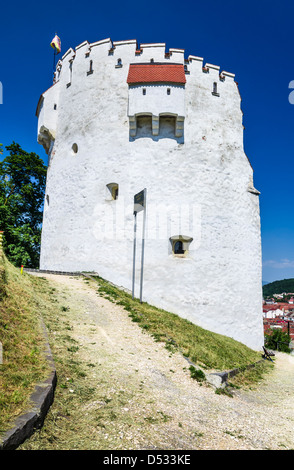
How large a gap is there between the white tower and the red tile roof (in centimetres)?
5

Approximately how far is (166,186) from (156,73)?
5.18 metres

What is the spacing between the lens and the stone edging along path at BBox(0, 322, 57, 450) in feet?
9.17

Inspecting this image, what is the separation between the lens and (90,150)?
1541 centimetres

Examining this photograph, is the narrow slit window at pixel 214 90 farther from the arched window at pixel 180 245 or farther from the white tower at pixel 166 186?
the arched window at pixel 180 245

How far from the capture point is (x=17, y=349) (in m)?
4.42

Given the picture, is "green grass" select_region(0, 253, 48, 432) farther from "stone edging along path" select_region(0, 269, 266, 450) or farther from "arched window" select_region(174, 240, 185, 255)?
"arched window" select_region(174, 240, 185, 255)

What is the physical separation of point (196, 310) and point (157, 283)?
2078mm

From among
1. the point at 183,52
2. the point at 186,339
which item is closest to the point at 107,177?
the point at 183,52

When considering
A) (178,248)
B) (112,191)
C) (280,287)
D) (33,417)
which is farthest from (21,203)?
(280,287)

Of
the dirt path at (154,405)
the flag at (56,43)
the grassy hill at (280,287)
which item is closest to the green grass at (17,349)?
the dirt path at (154,405)

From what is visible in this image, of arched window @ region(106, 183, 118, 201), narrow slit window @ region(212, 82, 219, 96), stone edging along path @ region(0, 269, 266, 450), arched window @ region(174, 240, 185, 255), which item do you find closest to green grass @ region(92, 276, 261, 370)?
stone edging along path @ region(0, 269, 266, 450)

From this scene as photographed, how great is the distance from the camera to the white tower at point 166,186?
14133 millimetres

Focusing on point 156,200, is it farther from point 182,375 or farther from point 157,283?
point 182,375

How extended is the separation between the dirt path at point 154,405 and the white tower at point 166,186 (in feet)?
20.2
